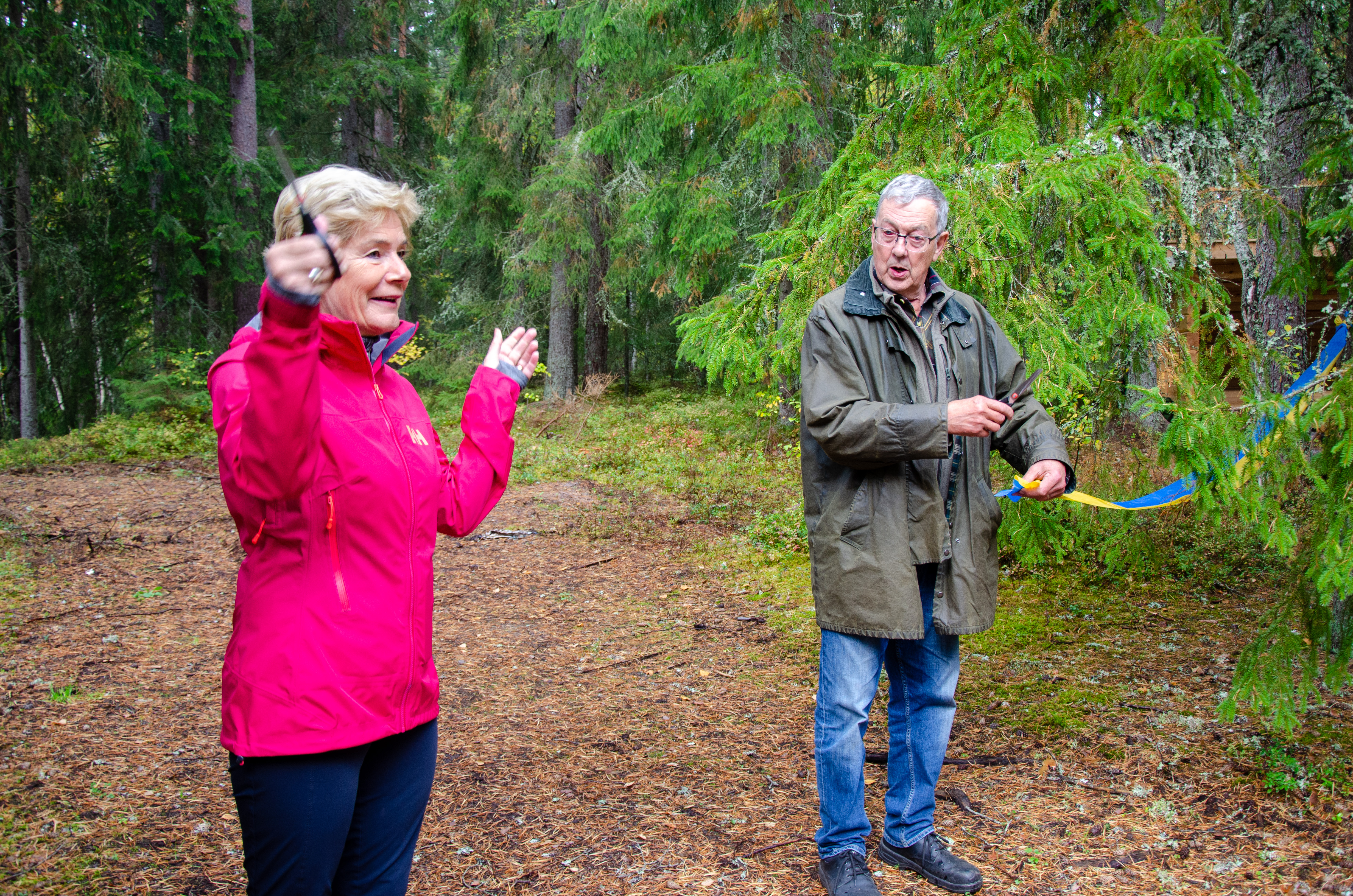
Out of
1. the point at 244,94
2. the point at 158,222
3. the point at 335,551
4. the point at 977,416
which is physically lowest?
the point at 335,551

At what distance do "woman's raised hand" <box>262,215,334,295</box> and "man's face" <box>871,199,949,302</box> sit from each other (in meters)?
1.81

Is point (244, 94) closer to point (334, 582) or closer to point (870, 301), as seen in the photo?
point (870, 301)

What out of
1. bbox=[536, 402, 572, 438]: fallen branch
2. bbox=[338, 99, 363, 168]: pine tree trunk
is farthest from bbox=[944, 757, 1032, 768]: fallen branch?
bbox=[338, 99, 363, 168]: pine tree trunk

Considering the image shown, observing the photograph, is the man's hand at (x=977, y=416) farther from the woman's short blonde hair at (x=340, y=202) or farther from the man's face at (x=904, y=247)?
the woman's short blonde hair at (x=340, y=202)

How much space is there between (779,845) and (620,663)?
2157 millimetres

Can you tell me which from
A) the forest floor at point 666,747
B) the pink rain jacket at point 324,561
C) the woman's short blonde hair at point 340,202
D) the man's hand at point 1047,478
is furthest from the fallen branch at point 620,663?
the woman's short blonde hair at point 340,202

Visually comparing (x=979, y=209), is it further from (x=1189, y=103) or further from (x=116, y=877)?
(x=116, y=877)

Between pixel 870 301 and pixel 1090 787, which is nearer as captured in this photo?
pixel 870 301

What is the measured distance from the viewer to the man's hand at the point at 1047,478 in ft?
8.82

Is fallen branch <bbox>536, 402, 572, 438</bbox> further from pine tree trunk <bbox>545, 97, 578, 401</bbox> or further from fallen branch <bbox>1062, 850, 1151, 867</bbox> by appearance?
fallen branch <bbox>1062, 850, 1151, 867</bbox>

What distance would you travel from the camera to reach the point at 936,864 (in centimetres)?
289

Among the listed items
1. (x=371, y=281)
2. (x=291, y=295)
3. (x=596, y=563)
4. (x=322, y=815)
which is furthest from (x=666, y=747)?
(x=596, y=563)

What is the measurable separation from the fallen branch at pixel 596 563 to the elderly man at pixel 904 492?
465 cm

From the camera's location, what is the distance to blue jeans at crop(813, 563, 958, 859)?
2730 millimetres
